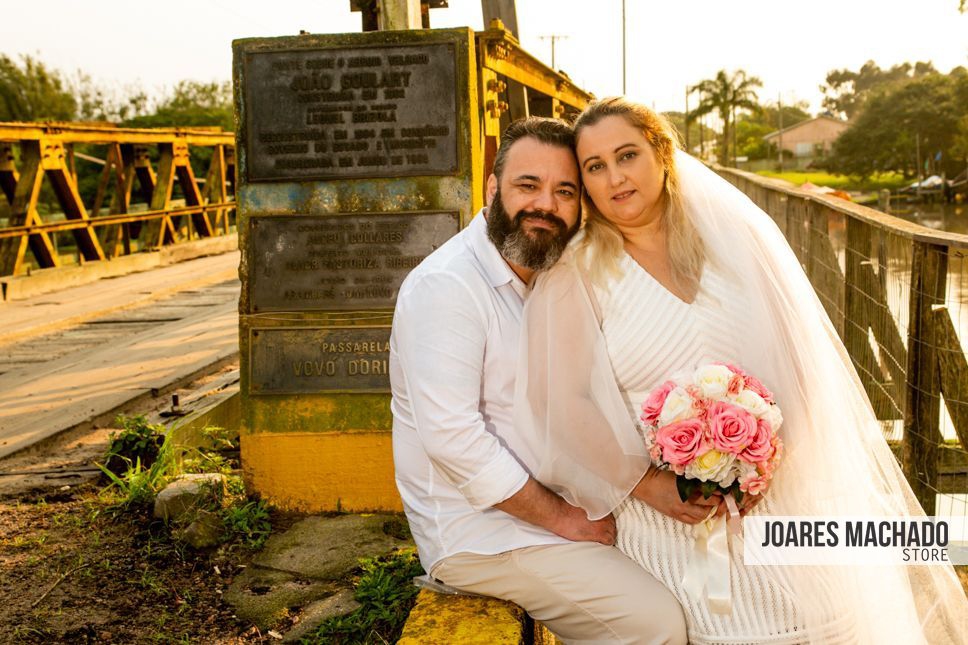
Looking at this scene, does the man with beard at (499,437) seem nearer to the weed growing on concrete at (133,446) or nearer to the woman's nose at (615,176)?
the woman's nose at (615,176)

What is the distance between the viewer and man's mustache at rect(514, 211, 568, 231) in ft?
11.1

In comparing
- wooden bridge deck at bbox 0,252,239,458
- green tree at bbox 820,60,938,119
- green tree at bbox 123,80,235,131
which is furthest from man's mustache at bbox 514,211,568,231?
green tree at bbox 820,60,938,119

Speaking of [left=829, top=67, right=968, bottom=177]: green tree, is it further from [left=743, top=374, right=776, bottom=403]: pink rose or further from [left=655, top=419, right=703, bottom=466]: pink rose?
[left=655, top=419, right=703, bottom=466]: pink rose

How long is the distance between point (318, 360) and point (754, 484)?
9.05 feet

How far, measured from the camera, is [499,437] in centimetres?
334

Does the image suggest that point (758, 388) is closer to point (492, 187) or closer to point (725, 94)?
point (492, 187)

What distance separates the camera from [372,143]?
16.6 feet

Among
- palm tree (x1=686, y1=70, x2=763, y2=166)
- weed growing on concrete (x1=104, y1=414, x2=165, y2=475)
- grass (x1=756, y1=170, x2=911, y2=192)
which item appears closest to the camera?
weed growing on concrete (x1=104, y1=414, x2=165, y2=475)

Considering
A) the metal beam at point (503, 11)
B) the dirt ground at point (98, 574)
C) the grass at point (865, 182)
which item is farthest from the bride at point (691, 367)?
the grass at point (865, 182)

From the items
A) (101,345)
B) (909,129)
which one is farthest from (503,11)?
(909,129)

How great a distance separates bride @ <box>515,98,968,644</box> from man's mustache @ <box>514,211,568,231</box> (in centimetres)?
12

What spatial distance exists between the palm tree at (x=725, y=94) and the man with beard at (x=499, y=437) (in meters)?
91.1

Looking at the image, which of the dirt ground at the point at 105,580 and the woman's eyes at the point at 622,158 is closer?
the woman's eyes at the point at 622,158

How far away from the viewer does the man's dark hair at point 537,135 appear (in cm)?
343
